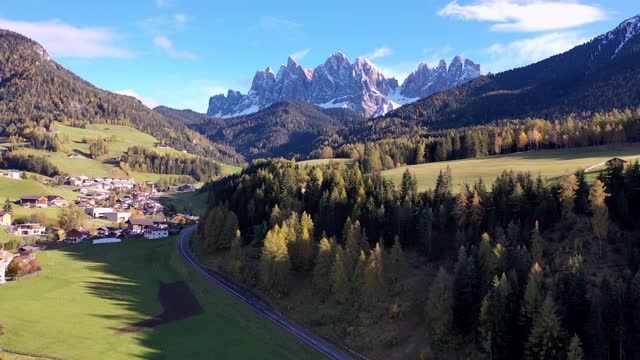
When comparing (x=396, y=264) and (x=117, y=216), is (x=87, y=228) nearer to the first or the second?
(x=117, y=216)

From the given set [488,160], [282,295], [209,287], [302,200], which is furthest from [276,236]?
[488,160]

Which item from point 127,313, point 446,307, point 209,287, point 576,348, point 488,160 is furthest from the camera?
point 488,160

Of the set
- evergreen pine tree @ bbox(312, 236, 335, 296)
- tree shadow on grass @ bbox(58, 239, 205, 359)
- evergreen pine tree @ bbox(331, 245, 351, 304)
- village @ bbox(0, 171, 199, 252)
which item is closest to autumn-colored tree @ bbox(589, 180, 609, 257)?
evergreen pine tree @ bbox(331, 245, 351, 304)

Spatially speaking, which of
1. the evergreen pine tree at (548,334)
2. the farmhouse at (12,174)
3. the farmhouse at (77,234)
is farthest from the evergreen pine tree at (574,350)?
the farmhouse at (12,174)

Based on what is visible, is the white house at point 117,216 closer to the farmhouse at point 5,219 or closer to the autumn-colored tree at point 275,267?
the farmhouse at point 5,219

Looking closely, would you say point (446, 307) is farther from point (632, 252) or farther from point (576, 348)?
point (632, 252)

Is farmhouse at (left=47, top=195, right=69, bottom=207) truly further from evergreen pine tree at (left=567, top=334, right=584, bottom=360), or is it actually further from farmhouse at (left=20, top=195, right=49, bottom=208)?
evergreen pine tree at (left=567, top=334, right=584, bottom=360)
